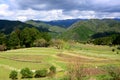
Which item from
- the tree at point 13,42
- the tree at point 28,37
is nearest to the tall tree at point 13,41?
the tree at point 13,42

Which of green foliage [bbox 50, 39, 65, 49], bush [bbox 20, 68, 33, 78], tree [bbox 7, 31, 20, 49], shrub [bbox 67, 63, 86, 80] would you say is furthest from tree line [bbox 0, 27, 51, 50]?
shrub [bbox 67, 63, 86, 80]

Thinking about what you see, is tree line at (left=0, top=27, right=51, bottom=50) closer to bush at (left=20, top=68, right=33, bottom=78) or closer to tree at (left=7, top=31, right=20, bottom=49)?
tree at (left=7, top=31, right=20, bottom=49)

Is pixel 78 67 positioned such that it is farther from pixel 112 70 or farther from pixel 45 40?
pixel 45 40

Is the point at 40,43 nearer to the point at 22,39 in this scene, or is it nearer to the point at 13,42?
the point at 22,39

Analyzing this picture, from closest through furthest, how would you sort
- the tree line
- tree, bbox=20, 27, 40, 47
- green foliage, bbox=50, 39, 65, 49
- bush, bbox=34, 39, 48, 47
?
1. green foliage, bbox=50, 39, 65, 49
2. the tree line
3. bush, bbox=34, 39, 48, 47
4. tree, bbox=20, 27, 40, 47

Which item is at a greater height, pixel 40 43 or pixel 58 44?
pixel 40 43

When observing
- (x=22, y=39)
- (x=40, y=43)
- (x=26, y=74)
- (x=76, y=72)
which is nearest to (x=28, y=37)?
(x=22, y=39)

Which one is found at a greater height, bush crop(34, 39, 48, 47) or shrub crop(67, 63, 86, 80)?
shrub crop(67, 63, 86, 80)

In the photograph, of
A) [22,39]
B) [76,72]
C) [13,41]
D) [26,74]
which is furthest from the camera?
[22,39]

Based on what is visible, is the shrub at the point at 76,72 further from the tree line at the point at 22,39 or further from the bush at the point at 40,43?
the bush at the point at 40,43

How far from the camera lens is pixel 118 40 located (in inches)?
7013

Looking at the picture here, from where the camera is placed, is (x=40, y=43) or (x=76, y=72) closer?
(x=76, y=72)

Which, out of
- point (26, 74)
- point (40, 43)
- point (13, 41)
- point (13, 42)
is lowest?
point (26, 74)

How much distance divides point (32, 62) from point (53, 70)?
57.6ft
